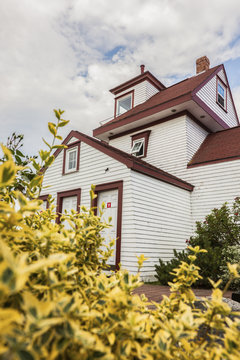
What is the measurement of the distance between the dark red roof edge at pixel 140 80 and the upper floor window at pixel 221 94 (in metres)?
3.53

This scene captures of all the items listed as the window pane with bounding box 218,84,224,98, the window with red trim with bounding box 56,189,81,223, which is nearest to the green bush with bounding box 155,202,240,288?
the window with red trim with bounding box 56,189,81,223

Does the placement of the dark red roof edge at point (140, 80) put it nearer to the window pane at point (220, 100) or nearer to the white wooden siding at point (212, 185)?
the window pane at point (220, 100)

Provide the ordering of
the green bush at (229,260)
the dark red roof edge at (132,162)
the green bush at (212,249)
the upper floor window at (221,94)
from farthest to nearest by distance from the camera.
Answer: the upper floor window at (221,94) < the dark red roof edge at (132,162) < the green bush at (212,249) < the green bush at (229,260)

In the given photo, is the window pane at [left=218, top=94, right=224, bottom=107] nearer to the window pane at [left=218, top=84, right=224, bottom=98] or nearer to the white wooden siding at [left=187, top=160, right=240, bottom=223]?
the window pane at [left=218, top=84, right=224, bottom=98]

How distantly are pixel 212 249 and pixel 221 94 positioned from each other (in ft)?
31.2

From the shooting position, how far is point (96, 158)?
9.42 metres

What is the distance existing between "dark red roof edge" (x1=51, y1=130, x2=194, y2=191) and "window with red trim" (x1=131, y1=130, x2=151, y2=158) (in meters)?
3.00

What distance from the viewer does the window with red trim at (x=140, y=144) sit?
40.9ft

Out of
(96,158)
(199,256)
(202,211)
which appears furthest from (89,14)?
(199,256)

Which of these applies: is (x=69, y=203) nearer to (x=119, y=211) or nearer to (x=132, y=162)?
(x=119, y=211)

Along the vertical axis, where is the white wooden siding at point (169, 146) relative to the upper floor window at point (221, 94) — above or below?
below

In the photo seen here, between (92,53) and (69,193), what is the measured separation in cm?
646

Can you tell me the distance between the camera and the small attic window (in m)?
15.6

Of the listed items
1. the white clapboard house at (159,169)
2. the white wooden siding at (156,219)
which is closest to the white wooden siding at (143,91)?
the white clapboard house at (159,169)
